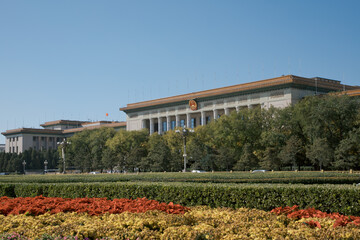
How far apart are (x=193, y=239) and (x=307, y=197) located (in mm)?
6563

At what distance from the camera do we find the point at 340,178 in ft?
73.0

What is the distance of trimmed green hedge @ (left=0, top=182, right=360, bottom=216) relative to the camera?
37.3ft

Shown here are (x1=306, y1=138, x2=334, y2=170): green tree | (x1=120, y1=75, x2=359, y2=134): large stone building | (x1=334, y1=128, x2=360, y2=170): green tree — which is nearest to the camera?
(x1=334, y1=128, x2=360, y2=170): green tree

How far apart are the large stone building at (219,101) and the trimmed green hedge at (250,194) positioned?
44.5 meters

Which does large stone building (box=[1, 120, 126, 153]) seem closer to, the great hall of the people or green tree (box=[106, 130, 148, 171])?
the great hall of the people

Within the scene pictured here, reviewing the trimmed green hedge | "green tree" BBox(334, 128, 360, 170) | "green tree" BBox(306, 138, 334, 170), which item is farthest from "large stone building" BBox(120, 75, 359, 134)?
the trimmed green hedge

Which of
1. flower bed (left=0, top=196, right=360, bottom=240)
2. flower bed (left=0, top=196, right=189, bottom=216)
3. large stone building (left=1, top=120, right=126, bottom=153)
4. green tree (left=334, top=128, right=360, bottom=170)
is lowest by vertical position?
flower bed (left=0, top=196, right=360, bottom=240)

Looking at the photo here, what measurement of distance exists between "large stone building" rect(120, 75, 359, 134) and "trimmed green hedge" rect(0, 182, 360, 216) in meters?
44.5

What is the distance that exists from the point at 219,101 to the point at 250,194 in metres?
58.2

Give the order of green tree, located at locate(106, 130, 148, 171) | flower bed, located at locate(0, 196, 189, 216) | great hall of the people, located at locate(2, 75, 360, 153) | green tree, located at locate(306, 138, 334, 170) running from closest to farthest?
flower bed, located at locate(0, 196, 189, 216) → green tree, located at locate(306, 138, 334, 170) → great hall of the people, located at locate(2, 75, 360, 153) → green tree, located at locate(106, 130, 148, 171)

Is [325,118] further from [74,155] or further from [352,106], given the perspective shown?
[74,155]

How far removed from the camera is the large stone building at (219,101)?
60488 millimetres

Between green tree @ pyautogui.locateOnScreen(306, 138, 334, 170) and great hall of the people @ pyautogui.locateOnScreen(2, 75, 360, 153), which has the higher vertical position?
great hall of the people @ pyautogui.locateOnScreen(2, 75, 360, 153)

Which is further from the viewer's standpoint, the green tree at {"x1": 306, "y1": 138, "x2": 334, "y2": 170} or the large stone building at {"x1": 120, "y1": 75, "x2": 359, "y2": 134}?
the large stone building at {"x1": 120, "y1": 75, "x2": 359, "y2": 134}
